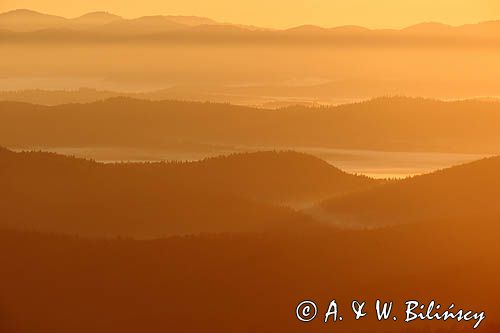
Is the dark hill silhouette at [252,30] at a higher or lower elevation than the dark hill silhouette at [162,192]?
higher

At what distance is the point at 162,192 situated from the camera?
125 feet

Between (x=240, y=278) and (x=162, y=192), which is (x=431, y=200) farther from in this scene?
(x=162, y=192)

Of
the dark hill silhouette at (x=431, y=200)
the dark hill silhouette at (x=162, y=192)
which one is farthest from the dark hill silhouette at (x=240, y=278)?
the dark hill silhouette at (x=431, y=200)

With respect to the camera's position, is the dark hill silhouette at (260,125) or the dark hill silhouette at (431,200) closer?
the dark hill silhouette at (431,200)

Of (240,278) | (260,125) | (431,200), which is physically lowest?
(240,278)

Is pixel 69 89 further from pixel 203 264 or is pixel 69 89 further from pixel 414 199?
pixel 414 199

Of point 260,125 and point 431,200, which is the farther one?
point 260,125

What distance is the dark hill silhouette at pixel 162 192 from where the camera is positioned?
3725 centimetres

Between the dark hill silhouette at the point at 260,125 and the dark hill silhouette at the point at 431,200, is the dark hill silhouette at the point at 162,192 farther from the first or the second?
the dark hill silhouette at the point at 260,125

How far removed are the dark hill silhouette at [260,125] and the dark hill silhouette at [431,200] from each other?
1398mm

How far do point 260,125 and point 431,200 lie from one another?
7663mm

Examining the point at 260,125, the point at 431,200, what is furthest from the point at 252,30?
the point at 431,200

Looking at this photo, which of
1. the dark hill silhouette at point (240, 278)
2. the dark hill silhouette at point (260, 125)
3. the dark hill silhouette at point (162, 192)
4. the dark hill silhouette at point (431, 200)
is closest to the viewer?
the dark hill silhouette at point (240, 278)

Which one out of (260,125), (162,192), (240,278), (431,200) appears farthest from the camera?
(260,125)
